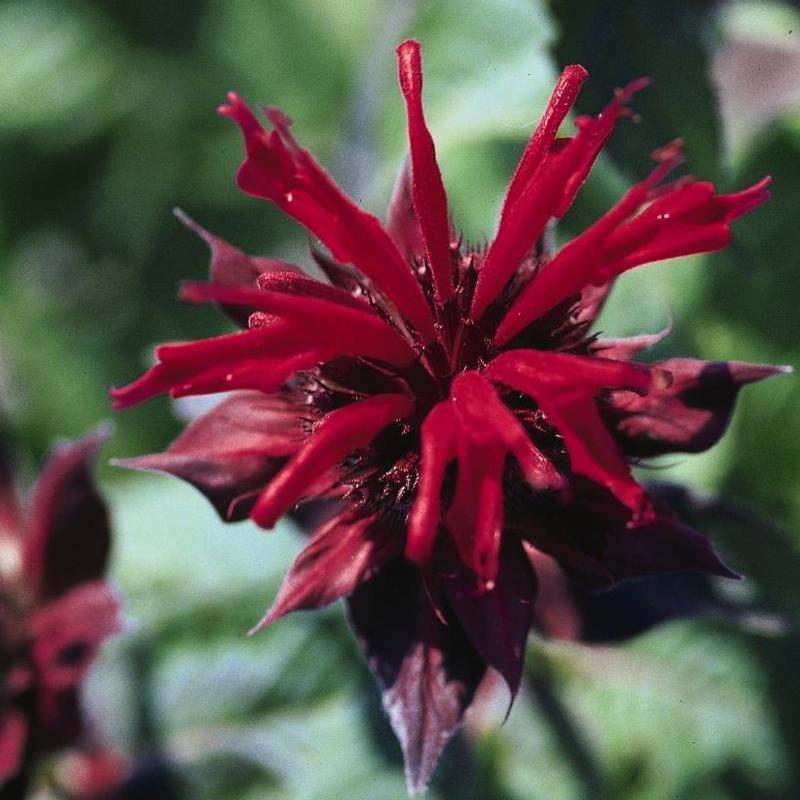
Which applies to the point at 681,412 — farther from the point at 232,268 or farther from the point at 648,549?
the point at 232,268

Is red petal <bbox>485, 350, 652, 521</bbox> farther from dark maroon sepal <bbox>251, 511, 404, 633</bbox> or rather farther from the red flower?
the red flower

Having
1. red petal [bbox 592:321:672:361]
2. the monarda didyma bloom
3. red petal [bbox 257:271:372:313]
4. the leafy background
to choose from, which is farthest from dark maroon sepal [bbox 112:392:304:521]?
the leafy background

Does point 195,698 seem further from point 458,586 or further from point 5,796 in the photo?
A: point 458,586

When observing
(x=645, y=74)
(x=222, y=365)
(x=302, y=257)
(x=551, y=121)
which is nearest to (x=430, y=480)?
(x=222, y=365)

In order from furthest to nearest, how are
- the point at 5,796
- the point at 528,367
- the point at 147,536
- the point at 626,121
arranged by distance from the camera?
the point at 147,536 < the point at 5,796 < the point at 626,121 < the point at 528,367

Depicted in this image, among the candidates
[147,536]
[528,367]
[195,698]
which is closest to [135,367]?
[147,536]

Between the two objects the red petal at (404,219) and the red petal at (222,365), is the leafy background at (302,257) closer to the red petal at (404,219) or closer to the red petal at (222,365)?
the red petal at (404,219)
